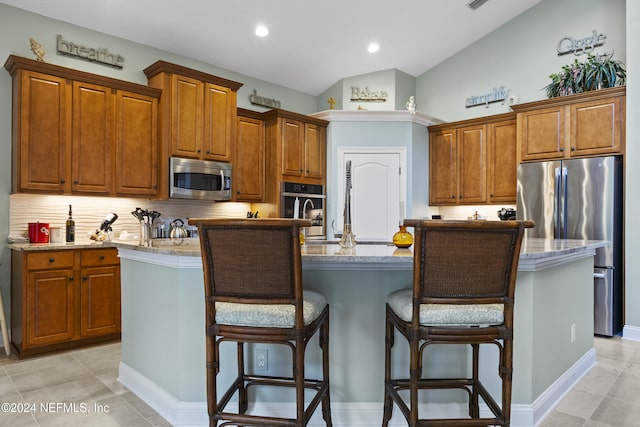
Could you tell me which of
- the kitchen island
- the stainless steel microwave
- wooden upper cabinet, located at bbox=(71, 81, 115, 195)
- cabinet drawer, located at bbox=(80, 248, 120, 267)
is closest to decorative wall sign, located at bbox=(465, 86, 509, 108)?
the stainless steel microwave

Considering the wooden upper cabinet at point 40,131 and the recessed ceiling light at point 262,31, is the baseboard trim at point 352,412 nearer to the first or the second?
the wooden upper cabinet at point 40,131

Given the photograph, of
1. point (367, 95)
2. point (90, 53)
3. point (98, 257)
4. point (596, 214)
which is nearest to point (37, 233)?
point (98, 257)

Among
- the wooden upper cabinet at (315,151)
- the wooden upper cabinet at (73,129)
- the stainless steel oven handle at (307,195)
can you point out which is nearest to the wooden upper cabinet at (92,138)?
the wooden upper cabinet at (73,129)

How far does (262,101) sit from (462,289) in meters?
4.50

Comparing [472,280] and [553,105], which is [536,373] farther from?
[553,105]

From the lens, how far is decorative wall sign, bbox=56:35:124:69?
12.6 feet

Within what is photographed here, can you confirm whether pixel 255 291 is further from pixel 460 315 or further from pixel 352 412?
pixel 352 412

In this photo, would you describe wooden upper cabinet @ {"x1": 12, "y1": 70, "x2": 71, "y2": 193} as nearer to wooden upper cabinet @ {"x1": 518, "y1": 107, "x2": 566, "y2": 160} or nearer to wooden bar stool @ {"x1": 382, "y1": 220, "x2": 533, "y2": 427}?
wooden bar stool @ {"x1": 382, "y1": 220, "x2": 533, "y2": 427}

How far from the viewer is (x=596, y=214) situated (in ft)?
A: 12.9

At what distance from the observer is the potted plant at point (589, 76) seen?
4090mm

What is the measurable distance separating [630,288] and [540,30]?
316 centimetres

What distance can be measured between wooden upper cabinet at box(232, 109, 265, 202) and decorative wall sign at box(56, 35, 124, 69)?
4.54 ft

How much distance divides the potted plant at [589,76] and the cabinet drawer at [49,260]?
5.09m

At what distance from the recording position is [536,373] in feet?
7.25
